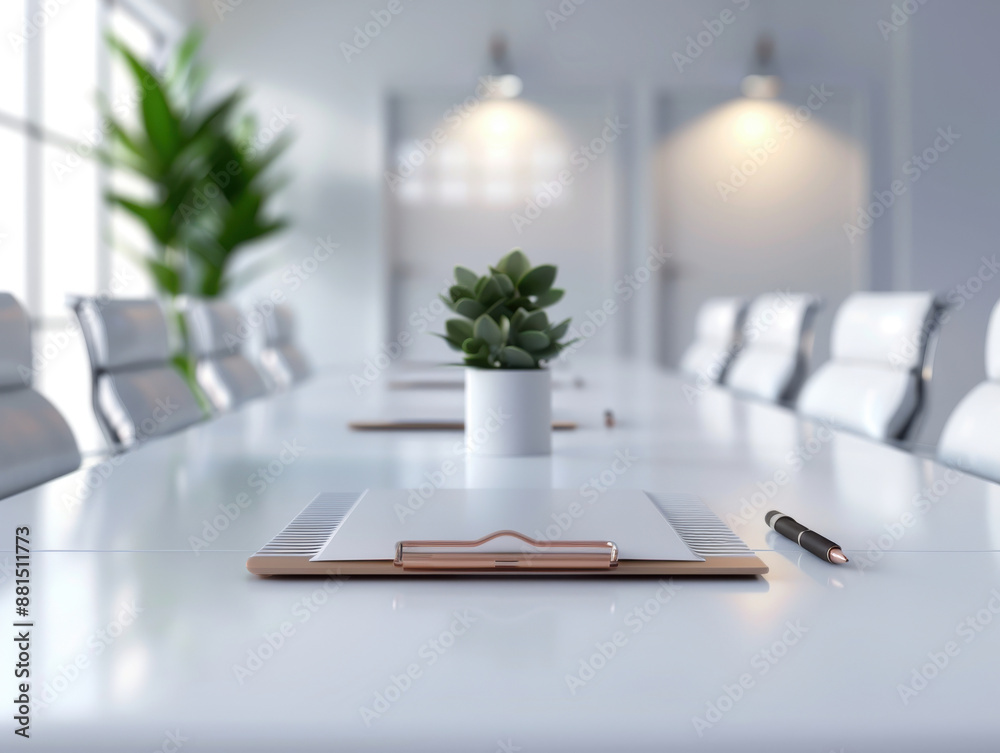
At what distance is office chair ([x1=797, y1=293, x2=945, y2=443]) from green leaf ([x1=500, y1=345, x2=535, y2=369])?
1023mm

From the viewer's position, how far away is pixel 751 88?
573cm

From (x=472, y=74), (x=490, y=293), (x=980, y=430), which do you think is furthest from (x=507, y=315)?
(x=472, y=74)

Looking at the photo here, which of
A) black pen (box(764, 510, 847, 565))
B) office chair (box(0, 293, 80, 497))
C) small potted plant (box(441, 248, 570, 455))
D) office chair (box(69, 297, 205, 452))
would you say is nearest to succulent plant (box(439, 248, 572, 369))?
small potted plant (box(441, 248, 570, 455))

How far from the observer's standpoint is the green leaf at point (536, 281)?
1.15m

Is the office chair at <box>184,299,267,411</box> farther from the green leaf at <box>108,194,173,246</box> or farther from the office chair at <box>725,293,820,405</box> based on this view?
the green leaf at <box>108,194,173,246</box>

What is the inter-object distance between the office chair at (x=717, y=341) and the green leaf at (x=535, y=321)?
2348 millimetres

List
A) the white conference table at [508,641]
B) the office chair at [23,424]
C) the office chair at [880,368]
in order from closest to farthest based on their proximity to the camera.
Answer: the white conference table at [508,641]
the office chair at [23,424]
the office chair at [880,368]

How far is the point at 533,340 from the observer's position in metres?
1.16

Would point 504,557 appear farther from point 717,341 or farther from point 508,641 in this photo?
point 717,341

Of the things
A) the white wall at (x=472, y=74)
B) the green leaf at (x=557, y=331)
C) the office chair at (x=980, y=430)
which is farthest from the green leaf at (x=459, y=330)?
the white wall at (x=472, y=74)

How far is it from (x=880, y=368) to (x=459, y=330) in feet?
4.16

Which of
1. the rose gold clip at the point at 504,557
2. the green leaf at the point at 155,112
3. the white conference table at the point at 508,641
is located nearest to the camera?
the white conference table at the point at 508,641

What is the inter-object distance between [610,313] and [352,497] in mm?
5082

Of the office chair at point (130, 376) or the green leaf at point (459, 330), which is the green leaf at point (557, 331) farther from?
the office chair at point (130, 376)
